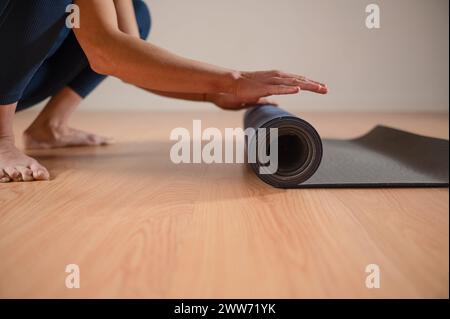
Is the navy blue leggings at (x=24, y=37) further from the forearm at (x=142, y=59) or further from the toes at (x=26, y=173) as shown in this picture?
the toes at (x=26, y=173)

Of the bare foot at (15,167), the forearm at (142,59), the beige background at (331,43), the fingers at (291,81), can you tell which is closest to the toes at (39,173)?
the bare foot at (15,167)

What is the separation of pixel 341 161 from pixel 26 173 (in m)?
1.04

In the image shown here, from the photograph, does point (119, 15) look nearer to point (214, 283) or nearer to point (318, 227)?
point (318, 227)

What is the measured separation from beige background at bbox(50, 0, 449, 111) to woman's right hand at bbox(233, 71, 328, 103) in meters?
3.38

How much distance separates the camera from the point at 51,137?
214cm

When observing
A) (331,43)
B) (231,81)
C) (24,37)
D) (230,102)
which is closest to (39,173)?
(24,37)

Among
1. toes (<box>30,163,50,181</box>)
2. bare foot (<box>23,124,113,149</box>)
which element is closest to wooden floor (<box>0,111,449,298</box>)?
toes (<box>30,163,50,181</box>)

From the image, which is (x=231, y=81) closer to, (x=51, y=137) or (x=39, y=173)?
(x=39, y=173)

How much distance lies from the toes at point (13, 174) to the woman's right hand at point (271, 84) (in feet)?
2.28

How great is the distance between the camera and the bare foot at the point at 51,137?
211 cm

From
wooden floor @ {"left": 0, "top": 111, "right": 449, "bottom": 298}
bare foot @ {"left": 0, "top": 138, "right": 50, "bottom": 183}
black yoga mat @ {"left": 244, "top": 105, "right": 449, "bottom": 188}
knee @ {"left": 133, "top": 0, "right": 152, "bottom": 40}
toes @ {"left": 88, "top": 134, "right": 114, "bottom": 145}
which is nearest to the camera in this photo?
wooden floor @ {"left": 0, "top": 111, "right": 449, "bottom": 298}

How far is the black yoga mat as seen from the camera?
4.45 feet

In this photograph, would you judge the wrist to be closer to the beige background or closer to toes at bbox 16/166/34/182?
toes at bbox 16/166/34/182

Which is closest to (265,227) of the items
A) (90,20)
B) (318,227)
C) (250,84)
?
(318,227)
